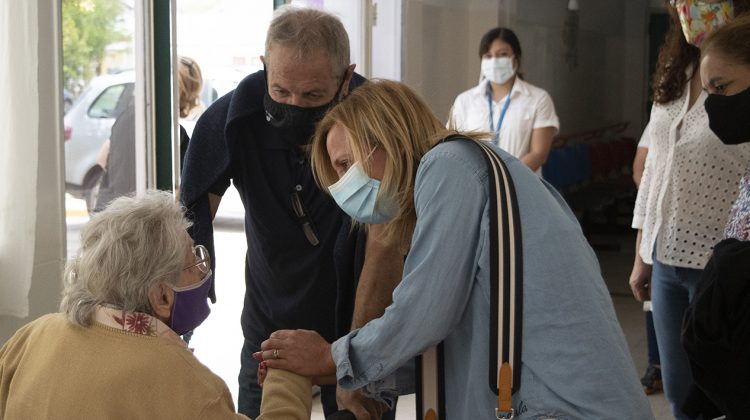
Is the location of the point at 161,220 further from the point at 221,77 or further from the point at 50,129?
the point at 221,77

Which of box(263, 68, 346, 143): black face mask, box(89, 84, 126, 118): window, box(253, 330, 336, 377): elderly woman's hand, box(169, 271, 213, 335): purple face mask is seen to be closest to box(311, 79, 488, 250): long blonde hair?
box(253, 330, 336, 377): elderly woman's hand

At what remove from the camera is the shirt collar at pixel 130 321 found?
5.65 feet

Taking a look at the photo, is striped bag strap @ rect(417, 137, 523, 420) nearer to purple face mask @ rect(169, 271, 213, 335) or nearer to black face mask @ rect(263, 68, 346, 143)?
purple face mask @ rect(169, 271, 213, 335)

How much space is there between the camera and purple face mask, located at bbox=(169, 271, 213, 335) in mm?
1855

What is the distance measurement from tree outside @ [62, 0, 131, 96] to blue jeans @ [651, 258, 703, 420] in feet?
6.64

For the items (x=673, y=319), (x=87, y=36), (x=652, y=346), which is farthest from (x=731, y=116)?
(x=652, y=346)

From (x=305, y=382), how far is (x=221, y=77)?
2.85 metres

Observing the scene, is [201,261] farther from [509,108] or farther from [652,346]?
[509,108]

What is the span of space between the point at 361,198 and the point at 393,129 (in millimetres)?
170

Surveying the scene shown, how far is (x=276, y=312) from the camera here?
2.47 metres

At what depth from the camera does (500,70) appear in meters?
5.68

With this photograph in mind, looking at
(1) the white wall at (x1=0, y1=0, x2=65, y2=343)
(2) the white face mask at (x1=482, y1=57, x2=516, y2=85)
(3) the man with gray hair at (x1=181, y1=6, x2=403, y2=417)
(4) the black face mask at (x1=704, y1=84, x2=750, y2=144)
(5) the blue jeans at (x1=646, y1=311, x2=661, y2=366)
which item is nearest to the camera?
(3) the man with gray hair at (x1=181, y1=6, x2=403, y2=417)

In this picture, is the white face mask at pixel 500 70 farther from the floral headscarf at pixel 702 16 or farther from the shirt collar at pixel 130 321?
the shirt collar at pixel 130 321

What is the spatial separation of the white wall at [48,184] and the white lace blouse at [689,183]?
1.88 m
